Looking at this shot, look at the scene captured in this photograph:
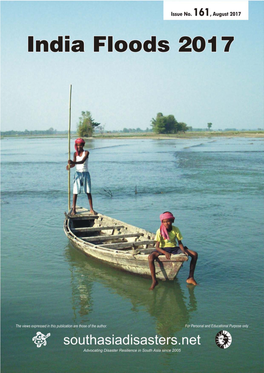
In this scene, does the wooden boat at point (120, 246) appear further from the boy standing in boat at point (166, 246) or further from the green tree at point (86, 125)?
the green tree at point (86, 125)

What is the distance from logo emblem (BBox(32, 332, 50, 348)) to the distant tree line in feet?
318

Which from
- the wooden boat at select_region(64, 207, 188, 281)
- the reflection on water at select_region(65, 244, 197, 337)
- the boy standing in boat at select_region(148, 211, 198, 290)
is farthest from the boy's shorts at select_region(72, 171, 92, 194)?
the boy standing in boat at select_region(148, 211, 198, 290)

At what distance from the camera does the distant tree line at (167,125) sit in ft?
330

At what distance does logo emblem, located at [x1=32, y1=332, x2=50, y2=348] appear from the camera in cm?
518

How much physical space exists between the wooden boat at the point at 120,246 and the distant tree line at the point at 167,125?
92.2 m

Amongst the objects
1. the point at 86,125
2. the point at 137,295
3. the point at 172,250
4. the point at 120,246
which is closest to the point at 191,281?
the point at 172,250

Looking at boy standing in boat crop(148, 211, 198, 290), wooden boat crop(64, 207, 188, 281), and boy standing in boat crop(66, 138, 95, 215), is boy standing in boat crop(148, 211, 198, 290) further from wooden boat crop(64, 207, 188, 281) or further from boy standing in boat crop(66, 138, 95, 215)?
boy standing in boat crop(66, 138, 95, 215)

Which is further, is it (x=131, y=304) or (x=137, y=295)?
(x=137, y=295)

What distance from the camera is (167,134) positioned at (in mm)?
102812

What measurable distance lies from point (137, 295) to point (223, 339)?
172cm

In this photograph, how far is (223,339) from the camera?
5.22 metres

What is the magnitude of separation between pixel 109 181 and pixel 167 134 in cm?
8433

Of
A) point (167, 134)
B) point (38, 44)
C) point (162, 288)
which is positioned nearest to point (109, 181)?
point (38, 44)

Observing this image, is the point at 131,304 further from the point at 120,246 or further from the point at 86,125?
the point at 86,125
